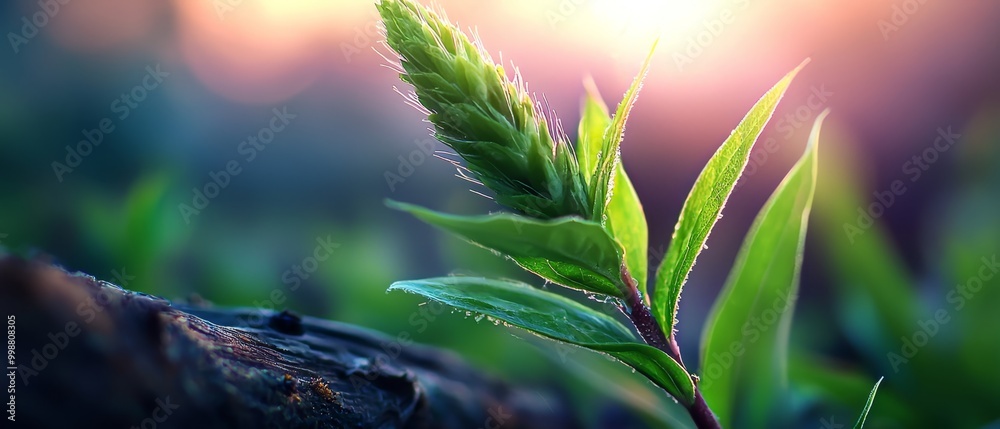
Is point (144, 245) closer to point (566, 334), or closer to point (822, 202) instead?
point (566, 334)

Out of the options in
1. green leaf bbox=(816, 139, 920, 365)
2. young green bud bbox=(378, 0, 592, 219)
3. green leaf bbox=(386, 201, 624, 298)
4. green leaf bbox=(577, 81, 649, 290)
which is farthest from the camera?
green leaf bbox=(816, 139, 920, 365)

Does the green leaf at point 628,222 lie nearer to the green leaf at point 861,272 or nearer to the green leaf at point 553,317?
the green leaf at point 553,317

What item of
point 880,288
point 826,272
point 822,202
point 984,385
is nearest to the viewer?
point 984,385

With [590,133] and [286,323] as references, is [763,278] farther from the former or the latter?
[286,323]

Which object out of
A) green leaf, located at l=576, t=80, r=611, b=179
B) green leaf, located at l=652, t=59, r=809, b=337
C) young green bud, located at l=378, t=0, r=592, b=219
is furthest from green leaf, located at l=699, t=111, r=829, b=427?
young green bud, located at l=378, t=0, r=592, b=219

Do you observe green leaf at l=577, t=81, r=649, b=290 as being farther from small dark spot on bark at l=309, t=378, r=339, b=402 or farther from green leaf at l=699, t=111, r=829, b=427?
small dark spot on bark at l=309, t=378, r=339, b=402

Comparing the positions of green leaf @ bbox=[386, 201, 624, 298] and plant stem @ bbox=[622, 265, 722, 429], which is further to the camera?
plant stem @ bbox=[622, 265, 722, 429]

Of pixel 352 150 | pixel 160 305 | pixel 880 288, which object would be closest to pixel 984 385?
pixel 880 288

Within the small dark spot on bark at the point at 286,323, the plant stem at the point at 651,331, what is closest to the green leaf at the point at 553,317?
the plant stem at the point at 651,331
